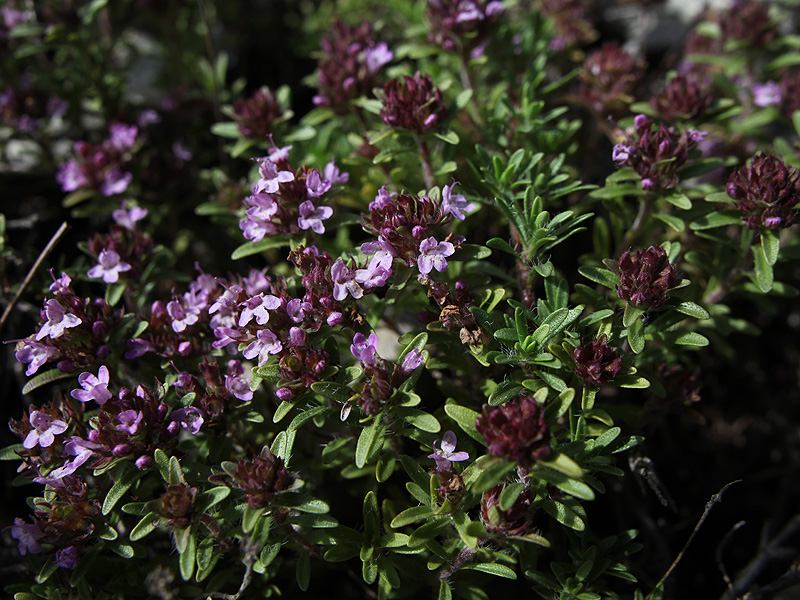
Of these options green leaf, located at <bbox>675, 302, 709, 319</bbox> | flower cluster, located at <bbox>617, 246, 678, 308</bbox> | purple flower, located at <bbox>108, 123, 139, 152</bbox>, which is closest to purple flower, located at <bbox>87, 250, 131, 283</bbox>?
purple flower, located at <bbox>108, 123, 139, 152</bbox>

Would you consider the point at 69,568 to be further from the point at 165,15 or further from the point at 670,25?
the point at 670,25

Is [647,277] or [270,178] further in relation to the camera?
[270,178]

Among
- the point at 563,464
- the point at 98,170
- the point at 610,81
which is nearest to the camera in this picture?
the point at 563,464

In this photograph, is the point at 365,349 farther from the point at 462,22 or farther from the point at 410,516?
the point at 462,22

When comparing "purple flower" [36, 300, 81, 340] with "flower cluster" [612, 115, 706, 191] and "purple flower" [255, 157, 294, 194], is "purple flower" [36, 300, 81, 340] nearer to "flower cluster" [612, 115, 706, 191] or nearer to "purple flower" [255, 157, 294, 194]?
"purple flower" [255, 157, 294, 194]

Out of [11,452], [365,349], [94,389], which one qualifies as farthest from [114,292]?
[365,349]

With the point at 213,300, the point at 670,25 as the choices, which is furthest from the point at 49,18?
the point at 670,25

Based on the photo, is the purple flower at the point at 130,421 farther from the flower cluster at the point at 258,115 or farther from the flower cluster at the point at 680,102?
the flower cluster at the point at 680,102
